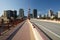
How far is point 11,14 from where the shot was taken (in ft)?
492
